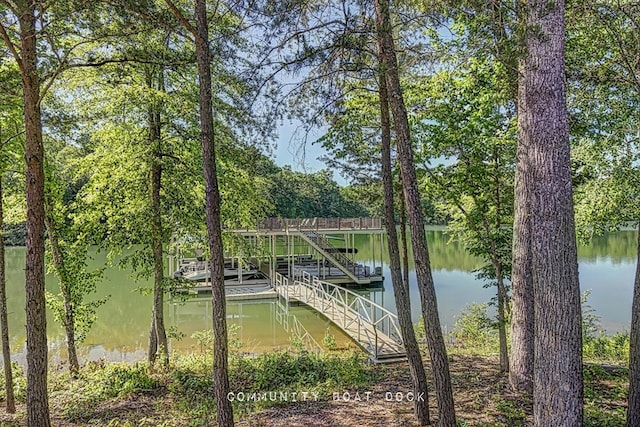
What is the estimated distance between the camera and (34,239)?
3912mm

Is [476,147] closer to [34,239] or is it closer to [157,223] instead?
[157,223]

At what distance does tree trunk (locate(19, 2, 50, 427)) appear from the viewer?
3.92 m

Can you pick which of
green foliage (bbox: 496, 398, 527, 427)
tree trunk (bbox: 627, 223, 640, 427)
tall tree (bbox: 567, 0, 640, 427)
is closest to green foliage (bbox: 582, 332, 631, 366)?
tall tree (bbox: 567, 0, 640, 427)

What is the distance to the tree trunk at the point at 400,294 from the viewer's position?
4.01 metres

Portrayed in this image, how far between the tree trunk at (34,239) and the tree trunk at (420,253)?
11.4 ft

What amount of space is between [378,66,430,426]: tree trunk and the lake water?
3013 mm

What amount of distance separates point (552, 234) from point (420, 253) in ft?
3.47

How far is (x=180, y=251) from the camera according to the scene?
7.62m

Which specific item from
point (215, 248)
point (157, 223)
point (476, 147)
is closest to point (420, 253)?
point (215, 248)

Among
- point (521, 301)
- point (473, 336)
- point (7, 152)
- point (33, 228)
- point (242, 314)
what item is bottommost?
point (473, 336)

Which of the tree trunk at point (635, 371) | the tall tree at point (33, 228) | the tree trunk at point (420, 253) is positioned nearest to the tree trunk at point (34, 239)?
the tall tree at point (33, 228)

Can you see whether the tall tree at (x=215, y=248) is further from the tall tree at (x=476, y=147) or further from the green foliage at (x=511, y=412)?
the tall tree at (x=476, y=147)

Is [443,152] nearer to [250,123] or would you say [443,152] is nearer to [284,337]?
[250,123]

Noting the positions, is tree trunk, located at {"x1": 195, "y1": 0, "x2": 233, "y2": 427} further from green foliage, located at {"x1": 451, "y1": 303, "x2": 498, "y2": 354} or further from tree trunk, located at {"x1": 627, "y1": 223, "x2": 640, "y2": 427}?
green foliage, located at {"x1": 451, "y1": 303, "x2": 498, "y2": 354}
